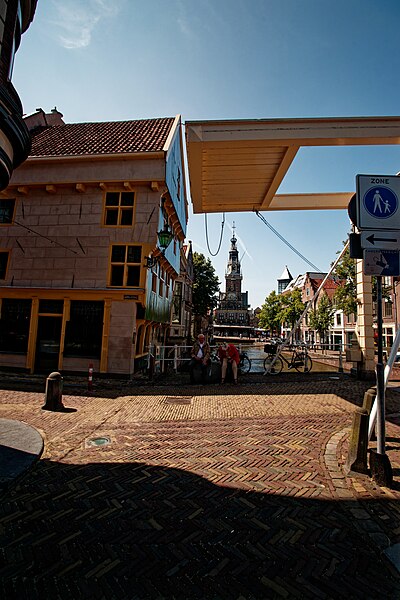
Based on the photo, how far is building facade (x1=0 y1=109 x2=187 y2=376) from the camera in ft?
42.3

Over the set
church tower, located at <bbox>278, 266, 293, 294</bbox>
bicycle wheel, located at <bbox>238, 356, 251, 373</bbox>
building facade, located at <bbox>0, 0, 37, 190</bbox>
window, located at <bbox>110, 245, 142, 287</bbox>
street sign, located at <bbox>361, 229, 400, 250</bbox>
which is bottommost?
bicycle wheel, located at <bbox>238, 356, 251, 373</bbox>

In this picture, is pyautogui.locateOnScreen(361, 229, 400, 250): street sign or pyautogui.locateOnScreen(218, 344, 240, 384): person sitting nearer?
pyautogui.locateOnScreen(361, 229, 400, 250): street sign

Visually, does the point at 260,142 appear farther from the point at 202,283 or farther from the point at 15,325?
the point at 202,283

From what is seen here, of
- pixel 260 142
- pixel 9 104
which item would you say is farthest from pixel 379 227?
pixel 9 104

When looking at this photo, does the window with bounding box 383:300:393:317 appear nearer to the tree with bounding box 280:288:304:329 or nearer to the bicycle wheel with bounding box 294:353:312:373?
the tree with bounding box 280:288:304:329

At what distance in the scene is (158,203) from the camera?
13.4 metres

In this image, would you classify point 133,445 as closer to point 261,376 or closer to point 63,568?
point 63,568

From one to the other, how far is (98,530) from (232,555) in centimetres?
130

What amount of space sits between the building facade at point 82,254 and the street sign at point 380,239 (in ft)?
30.6

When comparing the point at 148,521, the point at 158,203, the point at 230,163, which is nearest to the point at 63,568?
the point at 148,521

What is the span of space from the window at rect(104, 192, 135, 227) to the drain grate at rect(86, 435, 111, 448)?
9.79 metres

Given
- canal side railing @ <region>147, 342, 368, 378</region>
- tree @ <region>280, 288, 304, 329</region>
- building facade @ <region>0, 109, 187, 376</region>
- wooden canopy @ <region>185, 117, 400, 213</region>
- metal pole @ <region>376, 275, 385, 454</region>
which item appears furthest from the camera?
tree @ <region>280, 288, 304, 329</region>

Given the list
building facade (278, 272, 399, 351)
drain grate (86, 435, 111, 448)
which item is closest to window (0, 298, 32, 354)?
drain grate (86, 435, 111, 448)

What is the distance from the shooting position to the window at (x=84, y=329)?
12914mm
